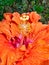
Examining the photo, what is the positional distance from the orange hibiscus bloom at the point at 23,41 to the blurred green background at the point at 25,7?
0.78 meters

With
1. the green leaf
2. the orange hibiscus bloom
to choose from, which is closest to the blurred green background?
the green leaf

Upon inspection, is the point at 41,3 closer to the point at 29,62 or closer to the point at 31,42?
the point at 31,42

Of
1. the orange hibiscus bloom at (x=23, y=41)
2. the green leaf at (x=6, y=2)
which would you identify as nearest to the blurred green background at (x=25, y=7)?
the green leaf at (x=6, y=2)

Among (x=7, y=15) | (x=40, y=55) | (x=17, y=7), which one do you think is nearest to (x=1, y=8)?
(x=17, y=7)

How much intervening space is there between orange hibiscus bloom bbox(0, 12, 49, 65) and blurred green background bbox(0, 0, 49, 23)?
0.78 meters

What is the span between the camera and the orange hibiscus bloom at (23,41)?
3045 mm

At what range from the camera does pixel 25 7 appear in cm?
433

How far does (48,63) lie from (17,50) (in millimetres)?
292

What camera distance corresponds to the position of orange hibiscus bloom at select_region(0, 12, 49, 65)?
9.99 feet

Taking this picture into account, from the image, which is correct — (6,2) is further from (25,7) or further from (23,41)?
(23,41)

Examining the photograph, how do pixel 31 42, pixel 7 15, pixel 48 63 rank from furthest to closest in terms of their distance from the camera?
pixel 7 15
pixel 31 42
pixel 48 63

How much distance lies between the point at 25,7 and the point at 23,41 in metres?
1.05

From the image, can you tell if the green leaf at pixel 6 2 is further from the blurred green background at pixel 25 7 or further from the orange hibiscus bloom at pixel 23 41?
the orange hibiscus bloom at pixel 23 41

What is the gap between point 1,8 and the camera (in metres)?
4.32
